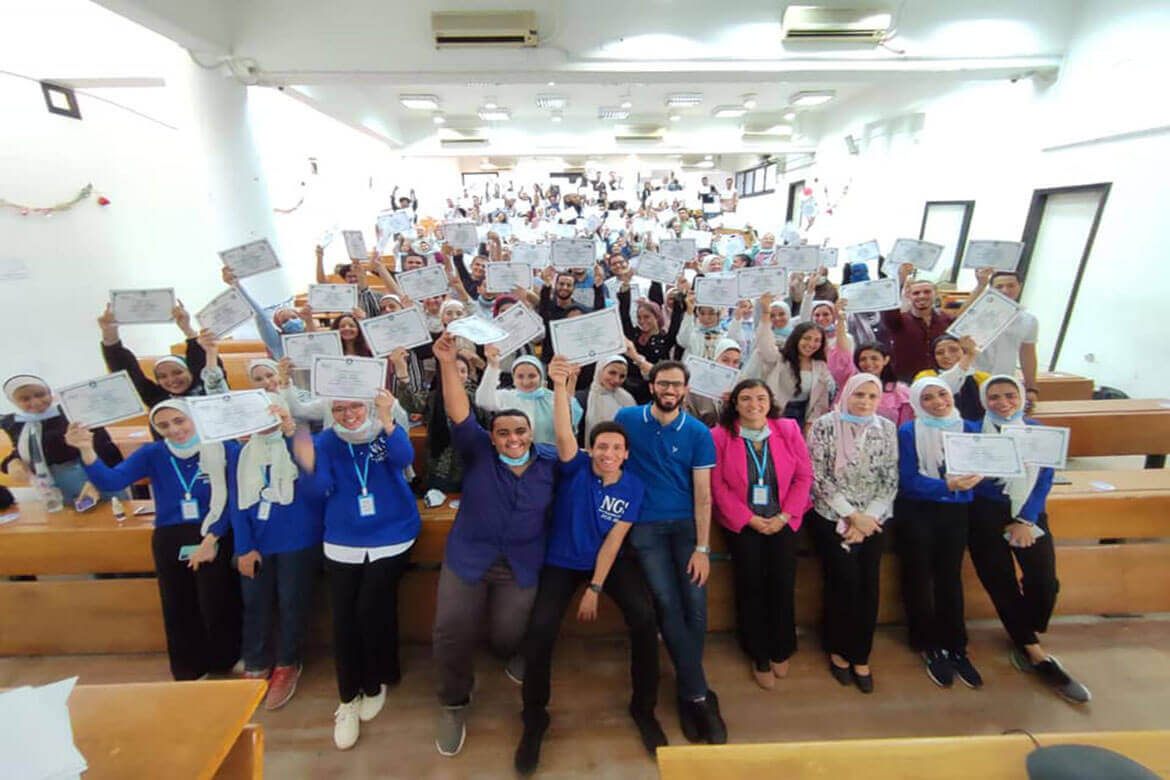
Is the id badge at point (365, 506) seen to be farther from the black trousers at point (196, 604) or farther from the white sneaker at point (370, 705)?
the white sneaker at point (370, 705)

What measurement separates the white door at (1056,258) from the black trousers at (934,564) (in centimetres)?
441

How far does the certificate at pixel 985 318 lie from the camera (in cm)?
222

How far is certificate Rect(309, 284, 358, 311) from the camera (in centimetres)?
276

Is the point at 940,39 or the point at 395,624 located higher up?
the point at 940,39

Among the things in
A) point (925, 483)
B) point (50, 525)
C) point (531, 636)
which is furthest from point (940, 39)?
point (50, 525)

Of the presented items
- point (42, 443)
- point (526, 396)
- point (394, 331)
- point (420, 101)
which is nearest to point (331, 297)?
point (394, 331)

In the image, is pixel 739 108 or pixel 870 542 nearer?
pixel 870 542

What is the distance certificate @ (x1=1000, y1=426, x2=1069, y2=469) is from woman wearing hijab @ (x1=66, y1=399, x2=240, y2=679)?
283 cm

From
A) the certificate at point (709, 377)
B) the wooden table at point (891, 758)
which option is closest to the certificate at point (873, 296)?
the certificate at point (709, 377)

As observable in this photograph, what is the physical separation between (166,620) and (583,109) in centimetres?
1040

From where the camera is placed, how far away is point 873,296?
2662 millimetres

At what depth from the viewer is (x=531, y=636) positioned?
5.63 feet

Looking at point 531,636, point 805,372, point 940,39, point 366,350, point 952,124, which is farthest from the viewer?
point 952,124

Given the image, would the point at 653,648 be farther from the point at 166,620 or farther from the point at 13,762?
the point at 166,620
